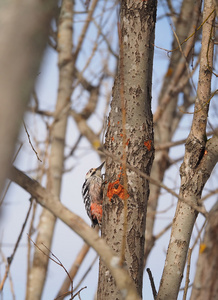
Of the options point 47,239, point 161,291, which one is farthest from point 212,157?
point 47,239

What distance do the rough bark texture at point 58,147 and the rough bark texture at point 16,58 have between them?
4110 millimetres

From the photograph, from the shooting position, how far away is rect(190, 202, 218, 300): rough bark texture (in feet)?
4.53

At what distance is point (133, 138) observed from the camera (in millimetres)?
2252

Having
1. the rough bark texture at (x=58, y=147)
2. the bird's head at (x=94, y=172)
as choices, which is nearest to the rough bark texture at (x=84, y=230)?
the bird's head at (x=94, y=172)

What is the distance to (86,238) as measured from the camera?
1.47 m

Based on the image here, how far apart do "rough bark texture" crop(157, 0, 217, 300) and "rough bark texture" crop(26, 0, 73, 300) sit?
298 cm

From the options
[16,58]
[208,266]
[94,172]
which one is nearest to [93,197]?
[94,172]

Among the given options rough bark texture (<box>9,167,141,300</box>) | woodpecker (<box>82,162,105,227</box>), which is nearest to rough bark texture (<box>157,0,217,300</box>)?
rough bark texture (<box>9,167,141,300</box>)

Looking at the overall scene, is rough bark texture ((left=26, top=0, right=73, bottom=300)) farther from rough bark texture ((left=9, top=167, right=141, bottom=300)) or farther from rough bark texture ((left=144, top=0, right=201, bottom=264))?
rough bark texture ((left=9, top=167, right=141, bottom=300))

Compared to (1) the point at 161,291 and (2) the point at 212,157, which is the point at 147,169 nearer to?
(2) the point at 212,157

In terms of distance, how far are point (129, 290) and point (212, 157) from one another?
3.60 ft

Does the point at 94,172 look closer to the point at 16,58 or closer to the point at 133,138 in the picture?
the point at 133,138

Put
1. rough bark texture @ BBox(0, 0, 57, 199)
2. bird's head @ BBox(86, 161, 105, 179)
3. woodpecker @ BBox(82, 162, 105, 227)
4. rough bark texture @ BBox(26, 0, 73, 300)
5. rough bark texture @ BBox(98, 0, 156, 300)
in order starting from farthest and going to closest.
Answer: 1. rough bark texture @ BBox(26, 0, 73, 300)
2. bird's head @ BBox(86, 161, 105, 179)
3. woodpecker @ BBox(82, 162, 105, 227)
4. rough bark texture @ BBox(98, 0, 156, 300)
5. rough bark texture @ BBox(0, 0, 57, 199)

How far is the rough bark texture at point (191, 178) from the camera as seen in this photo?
2.18 metres
